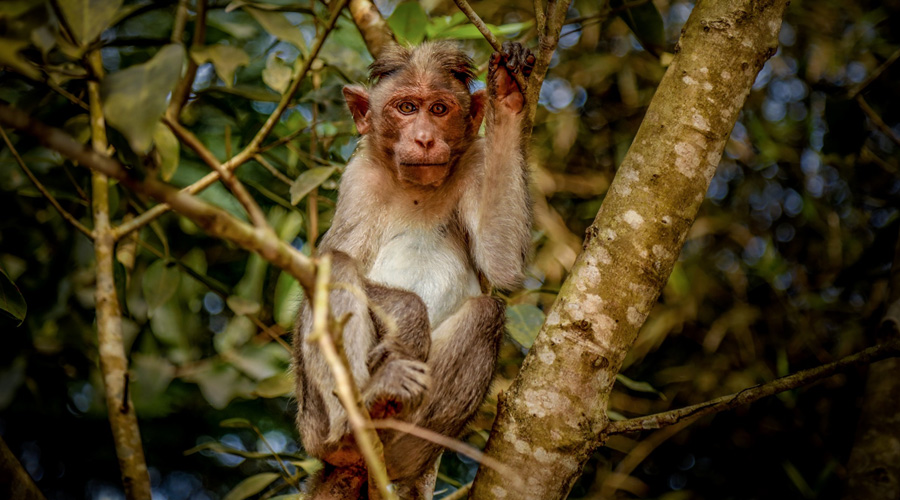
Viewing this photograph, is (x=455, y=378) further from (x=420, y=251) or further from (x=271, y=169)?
(x=271, y=169)

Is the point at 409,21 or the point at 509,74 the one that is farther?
the point at 409,21

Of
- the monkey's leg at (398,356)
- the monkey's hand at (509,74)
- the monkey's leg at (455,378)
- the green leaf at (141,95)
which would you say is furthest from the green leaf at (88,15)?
the monkey's leg at (455,378)

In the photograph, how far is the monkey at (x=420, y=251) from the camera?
3785 millimetres

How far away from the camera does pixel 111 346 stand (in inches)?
143

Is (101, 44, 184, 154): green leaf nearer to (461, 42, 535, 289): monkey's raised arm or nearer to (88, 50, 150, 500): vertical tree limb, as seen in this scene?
(88, 50, 150, 500): vertical tree limb

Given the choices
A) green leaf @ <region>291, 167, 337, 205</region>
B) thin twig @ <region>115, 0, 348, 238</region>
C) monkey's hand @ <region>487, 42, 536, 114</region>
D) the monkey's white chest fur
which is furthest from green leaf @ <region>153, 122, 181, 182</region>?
monkey's hand @ <region>487, 42, 536, 114</region>

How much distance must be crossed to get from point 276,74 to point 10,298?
1974 millimetres

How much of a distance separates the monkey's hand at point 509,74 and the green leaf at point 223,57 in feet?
4.24

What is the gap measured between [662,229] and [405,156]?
1593mm

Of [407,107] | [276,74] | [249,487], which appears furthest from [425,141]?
[249,487]

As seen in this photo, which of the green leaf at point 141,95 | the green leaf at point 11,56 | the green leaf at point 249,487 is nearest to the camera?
the green leaf at point 11,56

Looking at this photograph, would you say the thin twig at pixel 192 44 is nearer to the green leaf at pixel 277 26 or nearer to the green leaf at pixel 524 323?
the green leaf at pixel 277 26

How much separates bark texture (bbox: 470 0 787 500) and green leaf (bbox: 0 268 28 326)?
2.17m

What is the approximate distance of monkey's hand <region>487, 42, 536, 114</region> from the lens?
377cm
